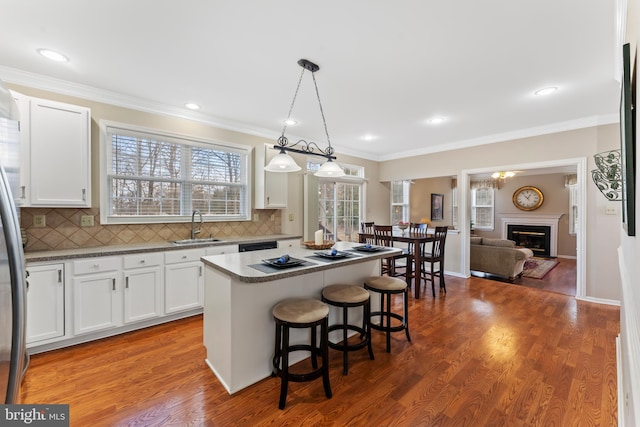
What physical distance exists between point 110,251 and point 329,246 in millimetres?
2167

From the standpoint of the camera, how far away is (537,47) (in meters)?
2.19

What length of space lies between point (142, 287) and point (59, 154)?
1.53 meters

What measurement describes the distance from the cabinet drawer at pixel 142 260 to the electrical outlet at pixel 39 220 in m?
0.87

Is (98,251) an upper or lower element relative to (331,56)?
lower

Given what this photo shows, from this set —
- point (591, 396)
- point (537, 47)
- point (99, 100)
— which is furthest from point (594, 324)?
point (99, 100)

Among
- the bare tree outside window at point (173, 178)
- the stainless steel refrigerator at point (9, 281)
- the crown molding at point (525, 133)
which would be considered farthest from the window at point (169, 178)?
the crown molding at point (525, 133)

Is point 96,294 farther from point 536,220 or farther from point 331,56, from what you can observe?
point 536,220

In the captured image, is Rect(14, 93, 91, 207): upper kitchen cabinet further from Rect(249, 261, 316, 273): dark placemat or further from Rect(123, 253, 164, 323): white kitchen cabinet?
Rect(249, 261, 316, 273): dark placemat

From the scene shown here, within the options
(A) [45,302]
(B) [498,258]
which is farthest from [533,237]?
(A) [45,302]

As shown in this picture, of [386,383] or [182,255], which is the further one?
[182,255]

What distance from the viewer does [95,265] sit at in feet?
8.77

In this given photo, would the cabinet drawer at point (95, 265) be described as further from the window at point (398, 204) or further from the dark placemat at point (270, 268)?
the window at point (398, 204)

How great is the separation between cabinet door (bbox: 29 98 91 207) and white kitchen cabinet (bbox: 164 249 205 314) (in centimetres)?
104

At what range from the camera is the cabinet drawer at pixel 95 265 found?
8.52 feet
